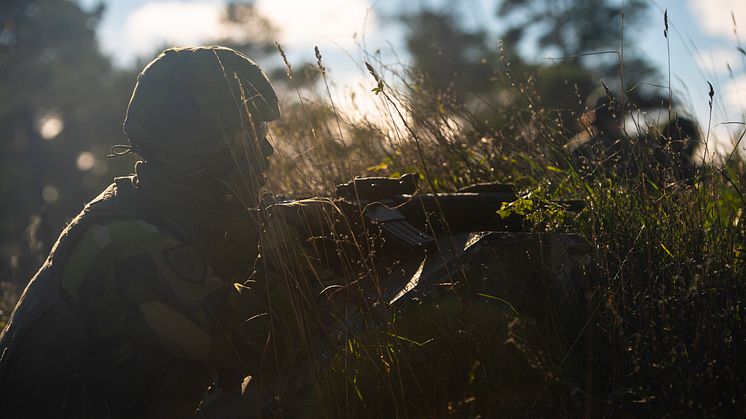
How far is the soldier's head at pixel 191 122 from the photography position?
313 centimetres

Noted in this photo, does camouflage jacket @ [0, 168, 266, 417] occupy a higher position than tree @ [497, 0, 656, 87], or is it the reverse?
tree @ [497, 0, 656, 87]

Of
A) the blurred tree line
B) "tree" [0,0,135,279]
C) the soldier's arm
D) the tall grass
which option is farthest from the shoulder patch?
"tree" [0,0,135,279]

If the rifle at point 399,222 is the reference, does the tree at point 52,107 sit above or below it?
above

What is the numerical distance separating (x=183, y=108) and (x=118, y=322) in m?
0.89

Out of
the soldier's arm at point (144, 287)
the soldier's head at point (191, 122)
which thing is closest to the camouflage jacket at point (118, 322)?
the soldier's arm at point (144, 287)

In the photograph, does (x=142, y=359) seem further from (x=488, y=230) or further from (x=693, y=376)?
(x=693, y=376)

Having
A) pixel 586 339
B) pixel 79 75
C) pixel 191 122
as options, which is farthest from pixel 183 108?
pixel 79 75

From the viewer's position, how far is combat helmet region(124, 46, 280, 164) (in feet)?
10.3

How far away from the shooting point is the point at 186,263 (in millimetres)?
2799

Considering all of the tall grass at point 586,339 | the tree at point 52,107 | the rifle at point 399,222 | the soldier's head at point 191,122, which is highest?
the tree at point 52,107

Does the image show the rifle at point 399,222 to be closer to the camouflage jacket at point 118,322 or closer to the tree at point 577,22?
the camouflage jacket at point 118,322

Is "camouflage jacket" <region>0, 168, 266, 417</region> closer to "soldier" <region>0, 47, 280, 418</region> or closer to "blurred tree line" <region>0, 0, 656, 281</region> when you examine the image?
"soldier" <region>0, 47, 280, 418</region>

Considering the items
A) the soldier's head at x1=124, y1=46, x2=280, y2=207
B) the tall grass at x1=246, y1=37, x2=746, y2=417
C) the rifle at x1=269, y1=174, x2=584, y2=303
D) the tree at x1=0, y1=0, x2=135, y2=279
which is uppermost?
the tree at x1=0, y1=0, x2=135, y2=279

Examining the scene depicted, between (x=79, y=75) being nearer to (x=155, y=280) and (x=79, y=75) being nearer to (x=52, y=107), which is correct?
(x=52, y=107)
